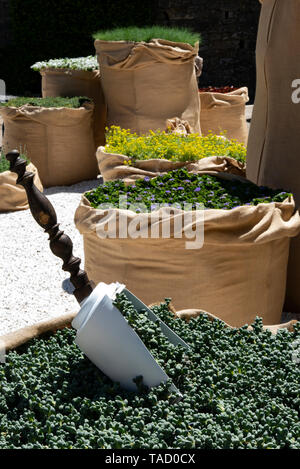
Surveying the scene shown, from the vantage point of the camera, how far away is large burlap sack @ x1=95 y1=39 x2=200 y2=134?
5691 millimetres

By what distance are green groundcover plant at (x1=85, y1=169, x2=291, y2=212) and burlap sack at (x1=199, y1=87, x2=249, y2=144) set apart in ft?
11.1

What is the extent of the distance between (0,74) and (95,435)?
11766mm

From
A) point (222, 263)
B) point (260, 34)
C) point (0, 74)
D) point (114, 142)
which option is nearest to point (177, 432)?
point (222, 263)

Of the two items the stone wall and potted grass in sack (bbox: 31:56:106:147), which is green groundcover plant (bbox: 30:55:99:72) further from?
the stone wall

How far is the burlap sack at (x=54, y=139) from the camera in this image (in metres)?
5.83

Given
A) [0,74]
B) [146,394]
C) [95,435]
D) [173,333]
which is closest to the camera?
[95,435]

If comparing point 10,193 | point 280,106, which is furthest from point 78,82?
point 280,106

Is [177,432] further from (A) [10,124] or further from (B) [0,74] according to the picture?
(B) [0,74]

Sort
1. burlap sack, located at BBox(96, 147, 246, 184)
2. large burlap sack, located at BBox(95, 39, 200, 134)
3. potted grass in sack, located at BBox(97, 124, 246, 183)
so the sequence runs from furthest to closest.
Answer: large burlap sack, located at BBox(95, 39, 200, 134) < potted grass in sack, located at BBox(97, 124, 246, 183) < burlap sack, located at BBox(96, 147, 246, 184)

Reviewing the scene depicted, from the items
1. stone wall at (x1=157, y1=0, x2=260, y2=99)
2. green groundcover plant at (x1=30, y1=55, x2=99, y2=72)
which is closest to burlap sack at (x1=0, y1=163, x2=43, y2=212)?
green groundcover plant at (x1=30, y1=55, x2=99, y2=72)

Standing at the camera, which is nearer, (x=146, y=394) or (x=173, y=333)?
(x=146, y=394)

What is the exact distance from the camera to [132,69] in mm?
5750

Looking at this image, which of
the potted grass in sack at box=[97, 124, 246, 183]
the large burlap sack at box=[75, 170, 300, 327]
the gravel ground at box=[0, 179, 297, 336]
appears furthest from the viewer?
the potted grass in sack at box=[97, 124, 246, 183]
